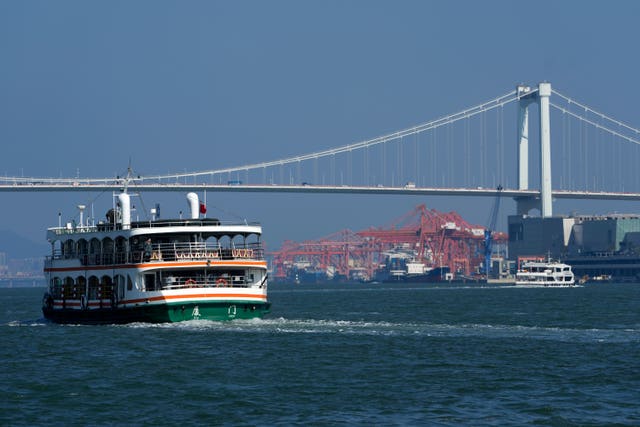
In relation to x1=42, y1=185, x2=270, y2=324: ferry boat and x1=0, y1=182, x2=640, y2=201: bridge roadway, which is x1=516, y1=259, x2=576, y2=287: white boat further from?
x1=42, y1=185, x2=270, y2=324: ferry boat

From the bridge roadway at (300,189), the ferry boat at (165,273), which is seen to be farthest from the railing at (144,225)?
the bridge roadway at (300,189)

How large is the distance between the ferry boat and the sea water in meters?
0.79

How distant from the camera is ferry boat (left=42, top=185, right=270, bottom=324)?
5378 cm

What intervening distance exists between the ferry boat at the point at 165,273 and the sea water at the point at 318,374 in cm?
79

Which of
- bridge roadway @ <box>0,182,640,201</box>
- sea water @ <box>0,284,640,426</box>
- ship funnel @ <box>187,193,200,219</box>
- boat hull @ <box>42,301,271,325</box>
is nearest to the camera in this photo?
sea water @ <box>0,284,640,426</box>

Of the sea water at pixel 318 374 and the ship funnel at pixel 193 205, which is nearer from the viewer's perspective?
the sea water at pixel 318 374

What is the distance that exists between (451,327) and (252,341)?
12.2 m

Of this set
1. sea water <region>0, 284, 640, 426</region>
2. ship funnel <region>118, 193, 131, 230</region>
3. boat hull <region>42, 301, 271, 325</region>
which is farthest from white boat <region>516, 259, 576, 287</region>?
boat hull <region>42, 301, 271, 325</region>

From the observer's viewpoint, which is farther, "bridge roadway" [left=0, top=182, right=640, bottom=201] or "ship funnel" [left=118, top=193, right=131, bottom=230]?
"bridge roadway" [left=0, top=182, right=640, bottom=201]

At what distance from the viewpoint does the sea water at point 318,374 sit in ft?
103

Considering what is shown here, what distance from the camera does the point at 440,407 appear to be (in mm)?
32312

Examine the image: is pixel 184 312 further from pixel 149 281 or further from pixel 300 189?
pixel 300 189

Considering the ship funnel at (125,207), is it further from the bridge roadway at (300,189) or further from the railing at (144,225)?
the bridge roadway at (300,189)

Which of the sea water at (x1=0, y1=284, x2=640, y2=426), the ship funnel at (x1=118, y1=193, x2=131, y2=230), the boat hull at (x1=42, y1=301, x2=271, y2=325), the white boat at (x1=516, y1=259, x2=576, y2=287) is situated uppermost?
the ship funnel at (x1=118, y1=193, x2=131, y2=230)
